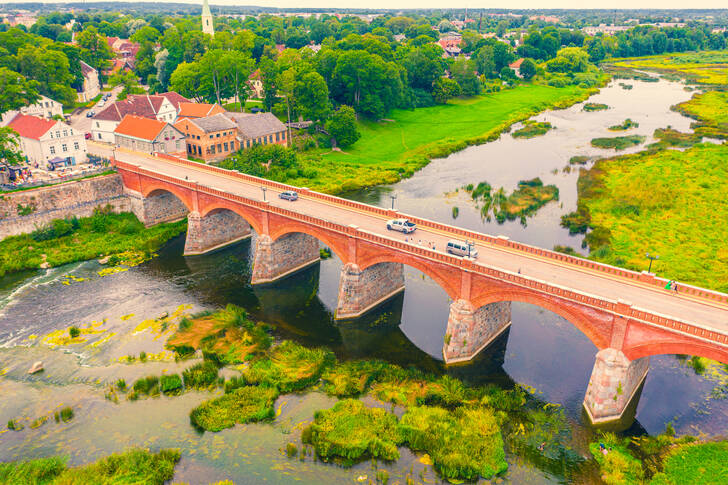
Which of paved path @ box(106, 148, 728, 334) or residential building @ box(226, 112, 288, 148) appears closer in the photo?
paved path @ box(106, 148, 728, 334)

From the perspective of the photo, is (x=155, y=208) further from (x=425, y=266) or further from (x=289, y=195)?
(x=425, y=266)

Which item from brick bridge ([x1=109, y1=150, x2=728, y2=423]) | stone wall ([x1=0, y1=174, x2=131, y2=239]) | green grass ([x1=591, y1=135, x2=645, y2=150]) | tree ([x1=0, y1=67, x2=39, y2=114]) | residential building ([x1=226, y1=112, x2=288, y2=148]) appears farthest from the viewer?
green grass ([x1=591, y1=135, x2=645, y2=150])

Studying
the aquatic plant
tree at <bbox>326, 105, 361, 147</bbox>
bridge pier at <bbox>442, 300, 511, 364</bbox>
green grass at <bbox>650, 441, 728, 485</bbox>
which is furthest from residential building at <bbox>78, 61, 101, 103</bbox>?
green grass at <bbox>650, 441, 728, 485</bbox>

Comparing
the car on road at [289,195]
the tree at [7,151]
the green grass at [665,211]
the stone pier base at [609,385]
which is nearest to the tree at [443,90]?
the green grass at [665,211]

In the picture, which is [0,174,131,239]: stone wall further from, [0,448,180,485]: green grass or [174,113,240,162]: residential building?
[0,448,180,485]: green grass

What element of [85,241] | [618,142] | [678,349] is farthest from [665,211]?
[85,241]

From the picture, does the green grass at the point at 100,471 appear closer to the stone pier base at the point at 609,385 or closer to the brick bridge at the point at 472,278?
the brick bridge at the point at 472,278
